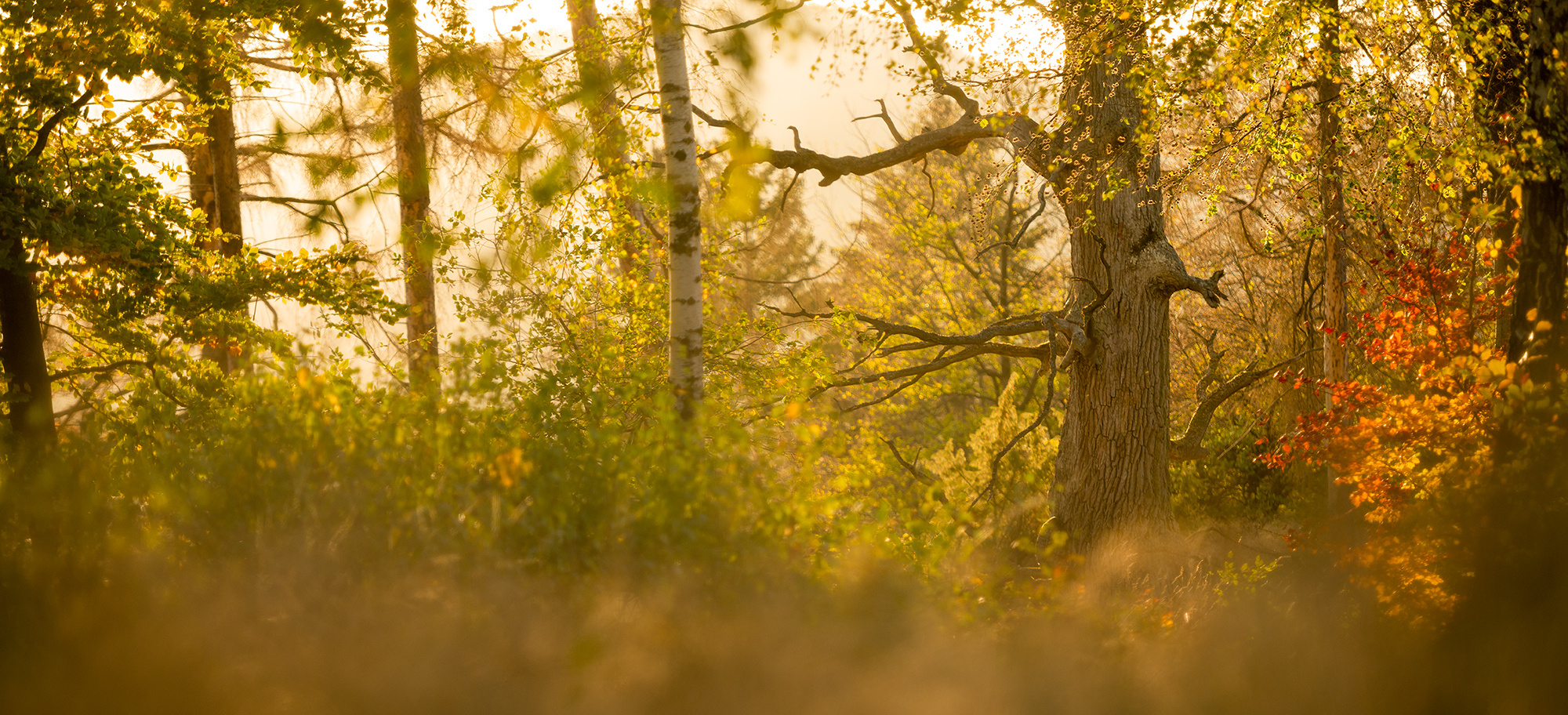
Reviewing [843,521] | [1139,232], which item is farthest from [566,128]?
[1139,232]

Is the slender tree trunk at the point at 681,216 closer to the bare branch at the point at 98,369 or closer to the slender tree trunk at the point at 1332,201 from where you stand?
the slender tree trunk at the point at 1332,201

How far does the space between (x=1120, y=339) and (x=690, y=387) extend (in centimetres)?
471

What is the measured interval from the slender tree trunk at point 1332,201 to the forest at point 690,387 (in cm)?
6

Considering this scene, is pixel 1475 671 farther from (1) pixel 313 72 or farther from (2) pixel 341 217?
(2) pixel 341 217

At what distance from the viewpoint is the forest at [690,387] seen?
413 cm

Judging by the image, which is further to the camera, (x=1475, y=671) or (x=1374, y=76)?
(x=1374, y=76)

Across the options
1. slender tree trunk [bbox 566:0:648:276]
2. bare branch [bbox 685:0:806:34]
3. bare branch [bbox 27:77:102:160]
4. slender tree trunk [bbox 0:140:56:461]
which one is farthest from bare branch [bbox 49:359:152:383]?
bare branch [bbox 685:0:806:34]

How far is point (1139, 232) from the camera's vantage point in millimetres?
9414

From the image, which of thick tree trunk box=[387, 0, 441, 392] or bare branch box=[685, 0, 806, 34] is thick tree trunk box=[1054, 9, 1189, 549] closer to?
bare branch box=[685, 0, 806, 34]

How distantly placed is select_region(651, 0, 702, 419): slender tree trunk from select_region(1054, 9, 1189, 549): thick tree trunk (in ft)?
13.2

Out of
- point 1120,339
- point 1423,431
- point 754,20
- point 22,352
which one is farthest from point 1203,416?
point 22,352

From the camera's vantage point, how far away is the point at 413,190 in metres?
9.90

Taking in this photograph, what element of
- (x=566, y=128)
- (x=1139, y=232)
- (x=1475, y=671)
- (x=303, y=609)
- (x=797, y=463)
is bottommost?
(x=1475, y=671)

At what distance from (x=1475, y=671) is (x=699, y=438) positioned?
3.78 metres
